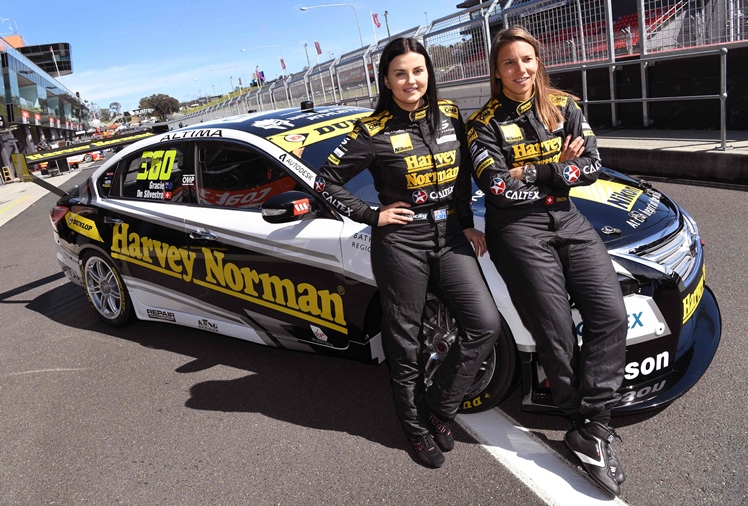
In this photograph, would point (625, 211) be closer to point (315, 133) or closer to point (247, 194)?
point (315, 133)

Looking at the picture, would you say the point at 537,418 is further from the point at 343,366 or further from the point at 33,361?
the point at 33,361

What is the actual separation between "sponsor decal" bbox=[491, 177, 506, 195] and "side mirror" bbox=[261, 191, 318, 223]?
1110 mm

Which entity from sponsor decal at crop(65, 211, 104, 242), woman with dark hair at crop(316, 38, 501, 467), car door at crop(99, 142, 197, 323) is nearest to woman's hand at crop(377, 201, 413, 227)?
woman with dark hair at crop(316, 38, 501, 467)

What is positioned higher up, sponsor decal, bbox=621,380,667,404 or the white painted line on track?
sponsor decal, bbox=621,380,667,404

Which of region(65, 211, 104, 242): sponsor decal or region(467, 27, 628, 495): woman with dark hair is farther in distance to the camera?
region(65, 211, 104, 242): sponsor decal

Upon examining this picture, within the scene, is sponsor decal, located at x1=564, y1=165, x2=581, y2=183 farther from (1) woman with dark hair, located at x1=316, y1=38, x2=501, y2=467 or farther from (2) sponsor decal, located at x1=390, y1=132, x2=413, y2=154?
(2) sponsor decal, located at x1=390, y1=132, x2=413, y2=154

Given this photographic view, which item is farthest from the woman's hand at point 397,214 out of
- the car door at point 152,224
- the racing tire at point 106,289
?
the racing tire at point 106,289

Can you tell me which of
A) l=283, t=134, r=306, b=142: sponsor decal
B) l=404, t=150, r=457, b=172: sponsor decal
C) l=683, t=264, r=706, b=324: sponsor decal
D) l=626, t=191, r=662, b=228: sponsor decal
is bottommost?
l=683, t=264, r=706, b=324: sponsor decal

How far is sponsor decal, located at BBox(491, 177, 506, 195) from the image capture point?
2699 mm

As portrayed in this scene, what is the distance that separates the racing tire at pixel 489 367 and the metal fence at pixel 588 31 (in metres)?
6.60

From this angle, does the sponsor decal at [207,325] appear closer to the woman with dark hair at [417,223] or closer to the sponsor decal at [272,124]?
the sponsor decal at [272,124]

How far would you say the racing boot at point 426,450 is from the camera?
2.94 metres

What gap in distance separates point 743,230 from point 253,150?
4.34m

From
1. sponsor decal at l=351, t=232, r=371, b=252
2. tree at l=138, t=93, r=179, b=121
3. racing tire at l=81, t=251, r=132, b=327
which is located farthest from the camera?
tree at l=138, t=93, r=179, b=121
